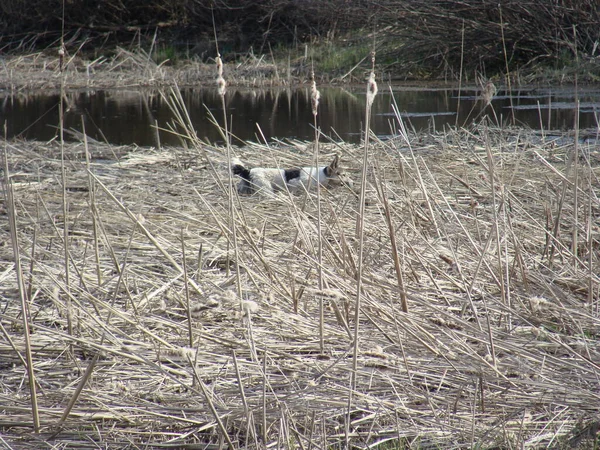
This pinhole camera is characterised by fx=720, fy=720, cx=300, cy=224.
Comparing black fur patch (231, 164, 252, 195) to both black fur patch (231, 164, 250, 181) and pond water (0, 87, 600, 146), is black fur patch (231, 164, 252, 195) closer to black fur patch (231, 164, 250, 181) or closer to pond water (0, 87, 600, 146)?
black fur patch (231, 164, 250, 181)

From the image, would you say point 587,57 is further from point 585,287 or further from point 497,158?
point 585,287

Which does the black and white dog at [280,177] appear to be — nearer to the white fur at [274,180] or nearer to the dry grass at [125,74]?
the white fur at [274,180]

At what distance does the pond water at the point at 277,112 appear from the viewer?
6.23 meters

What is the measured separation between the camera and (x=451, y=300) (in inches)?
86.8

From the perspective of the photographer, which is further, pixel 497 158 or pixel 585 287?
pixel 497 158

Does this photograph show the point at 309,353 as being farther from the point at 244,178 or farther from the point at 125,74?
the point at 125,74

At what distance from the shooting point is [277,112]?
Answer: 762cm

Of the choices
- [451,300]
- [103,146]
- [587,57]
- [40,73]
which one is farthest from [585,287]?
[40,73]

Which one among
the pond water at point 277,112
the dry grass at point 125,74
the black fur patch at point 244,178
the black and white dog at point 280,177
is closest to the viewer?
the black and white dog at point 280,177

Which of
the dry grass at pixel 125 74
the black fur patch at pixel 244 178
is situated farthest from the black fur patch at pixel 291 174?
the dry grass at pixel 125 74

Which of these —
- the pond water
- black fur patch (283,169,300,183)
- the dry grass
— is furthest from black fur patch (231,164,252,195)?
the dry grass

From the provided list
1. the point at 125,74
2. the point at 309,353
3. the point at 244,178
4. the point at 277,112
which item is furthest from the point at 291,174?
the point at 125,74

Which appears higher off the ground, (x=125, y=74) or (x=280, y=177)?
(x=125, y=74)

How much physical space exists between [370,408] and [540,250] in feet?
4.13
